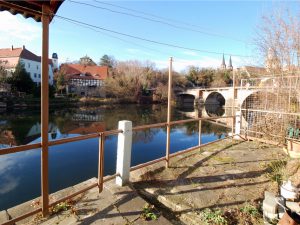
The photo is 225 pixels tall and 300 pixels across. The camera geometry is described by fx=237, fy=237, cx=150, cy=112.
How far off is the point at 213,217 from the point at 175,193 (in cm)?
71

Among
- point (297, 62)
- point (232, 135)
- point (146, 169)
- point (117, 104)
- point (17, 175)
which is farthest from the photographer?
point (117, 104)

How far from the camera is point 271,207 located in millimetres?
2830

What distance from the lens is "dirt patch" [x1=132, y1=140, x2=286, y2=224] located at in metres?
3.05

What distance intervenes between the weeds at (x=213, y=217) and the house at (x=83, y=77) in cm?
4212

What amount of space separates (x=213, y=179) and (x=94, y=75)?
49.6m

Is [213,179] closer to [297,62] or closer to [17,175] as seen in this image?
[297,62]

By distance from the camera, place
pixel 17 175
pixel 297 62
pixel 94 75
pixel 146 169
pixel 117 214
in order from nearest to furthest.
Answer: pixel 117 214 < pixel 146 169 < pixel 297 62 < pixel 17 175 < pixel 94 75

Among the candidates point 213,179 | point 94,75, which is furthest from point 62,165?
point 94,75

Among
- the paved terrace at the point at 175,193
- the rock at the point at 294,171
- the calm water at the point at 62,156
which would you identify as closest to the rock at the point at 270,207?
the paved terrace at the point at 175,193

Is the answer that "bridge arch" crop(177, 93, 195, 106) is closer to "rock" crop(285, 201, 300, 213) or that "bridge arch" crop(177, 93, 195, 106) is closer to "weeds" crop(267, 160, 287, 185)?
"weeds" crop(267, 160, 287, 185)

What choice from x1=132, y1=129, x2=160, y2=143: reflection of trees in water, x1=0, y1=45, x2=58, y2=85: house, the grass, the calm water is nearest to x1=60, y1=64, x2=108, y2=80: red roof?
x1=0, y1=45, x2=58, y2=85: house

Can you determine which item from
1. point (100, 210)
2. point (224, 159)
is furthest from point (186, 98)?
point (100, 210)

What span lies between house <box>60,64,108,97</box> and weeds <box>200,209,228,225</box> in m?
42.1

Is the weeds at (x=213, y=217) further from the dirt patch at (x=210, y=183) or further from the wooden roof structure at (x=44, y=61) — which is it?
the wooden roof structure at (x=44, y=61)
